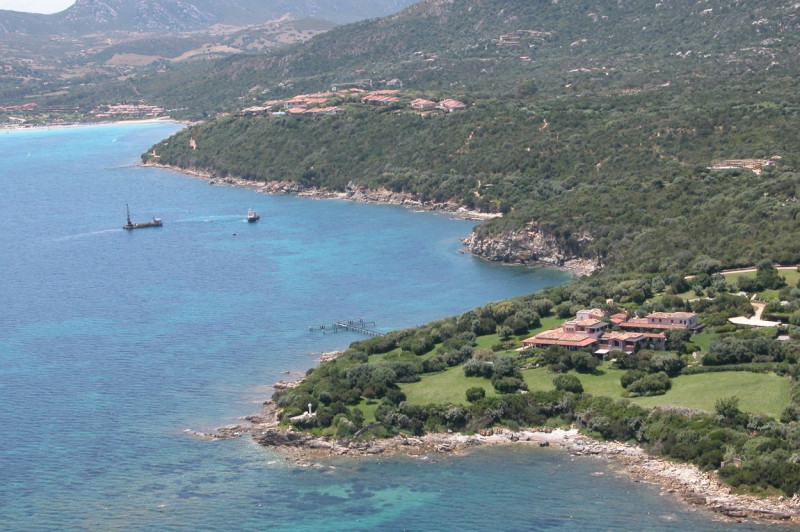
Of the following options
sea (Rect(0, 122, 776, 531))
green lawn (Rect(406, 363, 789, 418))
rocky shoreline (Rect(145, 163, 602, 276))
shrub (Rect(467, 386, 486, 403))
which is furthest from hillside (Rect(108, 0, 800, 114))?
shrub (Rect(467, 386, 486, 403))

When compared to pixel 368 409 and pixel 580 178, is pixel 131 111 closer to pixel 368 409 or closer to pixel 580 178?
pixel 580 178

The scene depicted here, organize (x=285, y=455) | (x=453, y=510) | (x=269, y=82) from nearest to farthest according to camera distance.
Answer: (x=453, y=510)
(x=285, y=455)
(x=269, y=82)

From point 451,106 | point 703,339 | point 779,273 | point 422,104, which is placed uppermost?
point 422,104

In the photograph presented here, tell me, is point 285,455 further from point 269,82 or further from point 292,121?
point 269,82

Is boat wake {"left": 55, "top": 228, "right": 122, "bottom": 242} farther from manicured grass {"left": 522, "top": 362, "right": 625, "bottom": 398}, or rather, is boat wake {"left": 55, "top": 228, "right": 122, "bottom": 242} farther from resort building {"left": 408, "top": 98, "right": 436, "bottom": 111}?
manicured grass {"left": 522, "top": 362, "right": 625, "bottom": 398}

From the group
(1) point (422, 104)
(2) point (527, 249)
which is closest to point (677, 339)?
(2) point (527, 249)

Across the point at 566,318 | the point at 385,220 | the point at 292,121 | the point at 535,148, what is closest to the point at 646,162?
the point at 535,148

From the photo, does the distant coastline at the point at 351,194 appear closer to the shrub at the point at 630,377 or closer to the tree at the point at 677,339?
the tree at the point at 677,339
